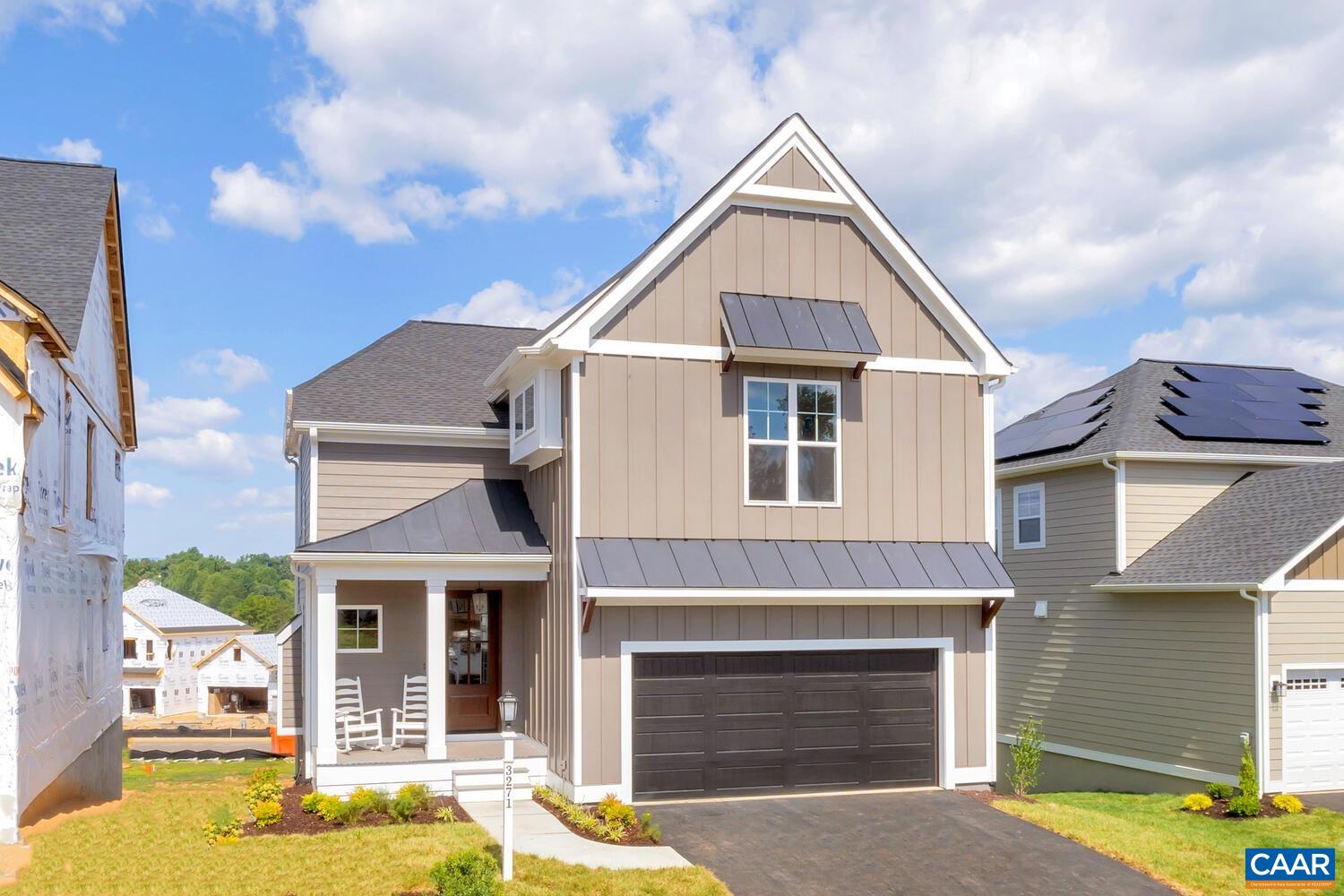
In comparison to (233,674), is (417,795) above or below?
above

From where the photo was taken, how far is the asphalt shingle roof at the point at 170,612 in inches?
2640

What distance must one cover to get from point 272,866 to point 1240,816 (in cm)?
1238

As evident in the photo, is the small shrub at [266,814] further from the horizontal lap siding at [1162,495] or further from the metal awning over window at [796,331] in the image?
the horizontal lap siding at [1162,495]

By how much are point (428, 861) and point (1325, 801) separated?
1277 cm

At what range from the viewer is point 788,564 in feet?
47.8

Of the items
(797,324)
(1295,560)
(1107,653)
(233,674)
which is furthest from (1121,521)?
(233,674)

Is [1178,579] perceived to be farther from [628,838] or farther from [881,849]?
[628,838]

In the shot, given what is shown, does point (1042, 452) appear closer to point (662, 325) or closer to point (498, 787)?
point (662, 325)

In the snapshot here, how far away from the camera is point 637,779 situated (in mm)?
14180

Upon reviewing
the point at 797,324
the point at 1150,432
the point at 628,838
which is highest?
the point at 797,324

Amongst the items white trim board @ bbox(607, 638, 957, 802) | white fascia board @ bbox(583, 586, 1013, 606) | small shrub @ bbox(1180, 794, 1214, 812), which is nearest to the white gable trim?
white fascia board @ bbox(583, 586, 1013, 606)

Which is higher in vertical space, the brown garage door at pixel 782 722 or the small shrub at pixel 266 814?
the brown garage door at pixel 782 722

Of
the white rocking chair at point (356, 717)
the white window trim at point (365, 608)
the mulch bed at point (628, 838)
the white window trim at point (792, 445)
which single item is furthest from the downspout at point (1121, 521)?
the white rocking chair at point (356, 717)

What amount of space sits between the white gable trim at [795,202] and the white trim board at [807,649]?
3815mm
